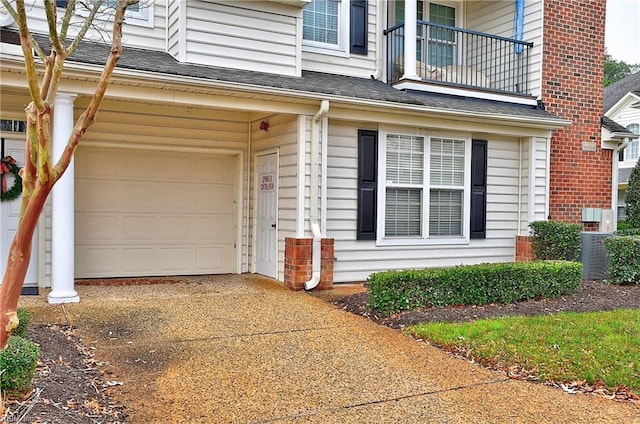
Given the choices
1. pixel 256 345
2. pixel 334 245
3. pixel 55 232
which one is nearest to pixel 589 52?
pixel 334 245

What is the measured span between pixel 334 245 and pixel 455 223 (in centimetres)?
239

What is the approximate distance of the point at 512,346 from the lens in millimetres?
5172

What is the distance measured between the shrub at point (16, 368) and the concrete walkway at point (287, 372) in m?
0.66

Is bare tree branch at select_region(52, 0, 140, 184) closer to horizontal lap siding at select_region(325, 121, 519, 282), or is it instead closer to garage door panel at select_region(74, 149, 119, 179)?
horizontal lap siding at select_region(325, 121, 519, 282)

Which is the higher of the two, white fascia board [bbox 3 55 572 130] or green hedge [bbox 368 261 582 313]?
white fascia board [bbox 3 55 572 130]

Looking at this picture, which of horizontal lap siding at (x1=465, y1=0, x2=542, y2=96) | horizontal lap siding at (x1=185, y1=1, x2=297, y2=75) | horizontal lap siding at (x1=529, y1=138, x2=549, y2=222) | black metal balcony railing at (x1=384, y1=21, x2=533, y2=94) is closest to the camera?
horizontal lap siding at (x1=185, y1=1, x2=297, y2=75)

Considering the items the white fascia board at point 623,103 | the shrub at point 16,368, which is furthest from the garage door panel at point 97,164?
the white fascia board at point 623,103

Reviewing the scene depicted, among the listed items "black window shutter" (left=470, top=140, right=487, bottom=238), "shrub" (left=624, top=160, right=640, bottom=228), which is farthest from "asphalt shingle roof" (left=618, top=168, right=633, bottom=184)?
"black window shutter" (left=470, top=140, right=487, bottom=238)

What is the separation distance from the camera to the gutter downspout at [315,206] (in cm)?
793

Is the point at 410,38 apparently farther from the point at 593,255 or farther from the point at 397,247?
the point at 593,255

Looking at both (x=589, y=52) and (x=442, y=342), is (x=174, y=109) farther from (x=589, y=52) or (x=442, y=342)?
(x=589, y=52)

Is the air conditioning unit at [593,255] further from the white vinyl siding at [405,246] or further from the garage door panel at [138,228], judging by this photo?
the garage door panel at [138,228]

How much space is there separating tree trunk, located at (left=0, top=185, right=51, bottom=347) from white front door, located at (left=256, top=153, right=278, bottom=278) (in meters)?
6.22

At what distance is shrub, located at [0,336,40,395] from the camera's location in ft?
11.2
